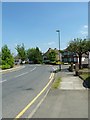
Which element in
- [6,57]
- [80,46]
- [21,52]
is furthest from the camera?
[21,52]

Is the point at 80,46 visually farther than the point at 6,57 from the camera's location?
No

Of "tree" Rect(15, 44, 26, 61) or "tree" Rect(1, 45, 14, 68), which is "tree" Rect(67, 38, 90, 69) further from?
"tree" Rect(15, 44, 26, 61)

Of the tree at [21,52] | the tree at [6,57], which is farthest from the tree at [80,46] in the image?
the tree at [21,52]

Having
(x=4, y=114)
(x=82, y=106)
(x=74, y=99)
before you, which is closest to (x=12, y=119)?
(x=4, y=114)

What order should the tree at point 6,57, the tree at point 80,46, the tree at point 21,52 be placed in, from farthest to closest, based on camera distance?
the tree at point 21,52, the tree at point 6,57, the tree at point 80,46

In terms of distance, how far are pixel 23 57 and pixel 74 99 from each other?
11779 centimetres

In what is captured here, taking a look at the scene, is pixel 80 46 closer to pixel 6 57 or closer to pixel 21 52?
pixel 6 57

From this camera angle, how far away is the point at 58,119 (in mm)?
9164

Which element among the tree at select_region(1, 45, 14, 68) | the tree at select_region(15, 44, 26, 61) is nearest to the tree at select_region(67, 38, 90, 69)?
the tree at select_region(1, 45, 14, 68)

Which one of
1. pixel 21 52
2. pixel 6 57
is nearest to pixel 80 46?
pixel 6 57

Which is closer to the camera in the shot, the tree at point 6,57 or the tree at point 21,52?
the tree at point 6,57

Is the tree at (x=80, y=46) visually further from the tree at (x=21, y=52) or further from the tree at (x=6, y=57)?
the tree at (x=21, y=52)

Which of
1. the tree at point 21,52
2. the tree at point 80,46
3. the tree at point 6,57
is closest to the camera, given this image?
the tree at point 80,46

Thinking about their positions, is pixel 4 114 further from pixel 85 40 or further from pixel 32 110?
pixel 85 40
